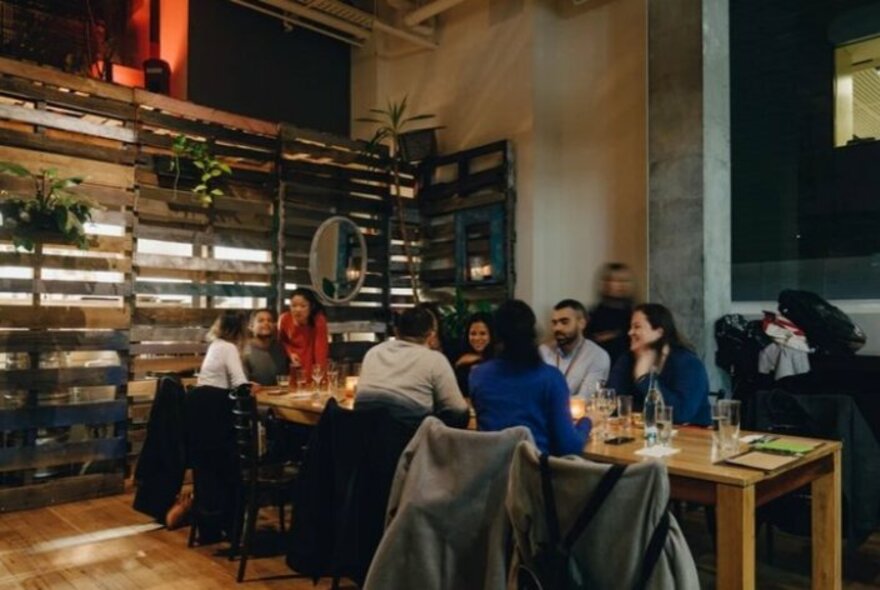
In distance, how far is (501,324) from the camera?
2.60 m

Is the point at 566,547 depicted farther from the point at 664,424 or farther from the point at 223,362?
the point at 223,362

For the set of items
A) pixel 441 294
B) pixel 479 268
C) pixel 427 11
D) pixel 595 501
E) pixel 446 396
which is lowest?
pixel 595 501

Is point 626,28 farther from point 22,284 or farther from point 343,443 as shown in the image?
point 22,284

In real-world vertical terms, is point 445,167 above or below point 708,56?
below

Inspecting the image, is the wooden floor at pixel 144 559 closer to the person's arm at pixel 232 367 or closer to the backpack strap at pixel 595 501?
the person's arm at pixel 232 367

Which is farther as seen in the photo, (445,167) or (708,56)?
(445,167)

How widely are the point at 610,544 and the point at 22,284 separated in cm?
424

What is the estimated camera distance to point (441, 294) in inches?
265

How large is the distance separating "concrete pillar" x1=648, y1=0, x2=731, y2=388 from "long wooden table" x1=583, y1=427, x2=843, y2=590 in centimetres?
221

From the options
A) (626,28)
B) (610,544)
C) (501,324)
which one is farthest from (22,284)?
(626,28)

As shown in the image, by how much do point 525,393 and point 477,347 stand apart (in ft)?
7.45

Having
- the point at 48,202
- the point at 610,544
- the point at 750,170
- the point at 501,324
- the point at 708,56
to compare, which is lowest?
the point at 610,544

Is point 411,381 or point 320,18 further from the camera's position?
point 320,18

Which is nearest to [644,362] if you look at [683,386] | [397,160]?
[683,386]
